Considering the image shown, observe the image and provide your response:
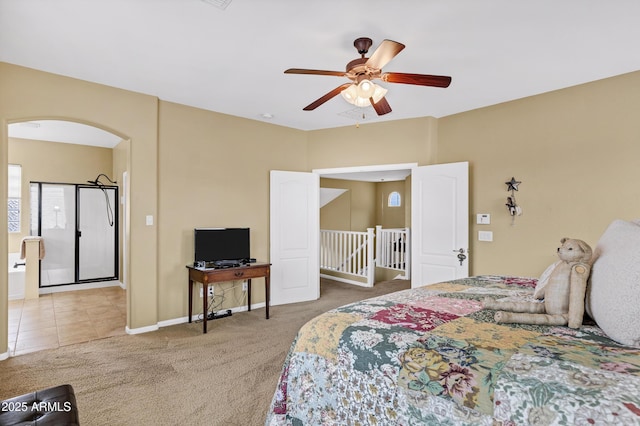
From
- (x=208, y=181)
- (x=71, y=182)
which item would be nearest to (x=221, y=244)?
(x=208, y=181)

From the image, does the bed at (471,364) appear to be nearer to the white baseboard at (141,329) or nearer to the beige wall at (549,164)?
the beige wall at (549,164)

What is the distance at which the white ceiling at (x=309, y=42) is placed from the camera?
87.8 inches

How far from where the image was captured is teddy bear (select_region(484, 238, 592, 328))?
1.44 m

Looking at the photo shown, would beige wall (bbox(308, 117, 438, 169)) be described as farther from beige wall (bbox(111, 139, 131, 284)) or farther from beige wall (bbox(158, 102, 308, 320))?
beige wall (bbox(111, 139, 131, 284))

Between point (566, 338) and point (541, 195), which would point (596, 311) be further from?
point (541, 195)

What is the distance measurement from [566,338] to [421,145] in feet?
11.7

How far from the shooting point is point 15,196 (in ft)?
19.2

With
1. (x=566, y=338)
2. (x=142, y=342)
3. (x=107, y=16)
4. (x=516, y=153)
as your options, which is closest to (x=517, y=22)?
(x=516, y=153)

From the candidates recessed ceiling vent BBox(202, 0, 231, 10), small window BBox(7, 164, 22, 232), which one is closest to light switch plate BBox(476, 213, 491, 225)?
recessed ceiling vent BBox(202, 0, 231, 10)

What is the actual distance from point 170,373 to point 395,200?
29.6 feet

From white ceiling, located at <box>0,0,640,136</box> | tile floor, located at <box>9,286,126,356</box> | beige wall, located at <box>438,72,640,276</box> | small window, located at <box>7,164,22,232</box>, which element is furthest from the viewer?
small window, located at <box>7,164,22,232</box>

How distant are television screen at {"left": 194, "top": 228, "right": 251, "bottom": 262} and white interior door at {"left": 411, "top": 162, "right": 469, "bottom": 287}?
228cm

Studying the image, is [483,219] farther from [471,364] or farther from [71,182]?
[71,182]

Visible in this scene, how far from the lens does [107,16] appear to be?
7.67ft
